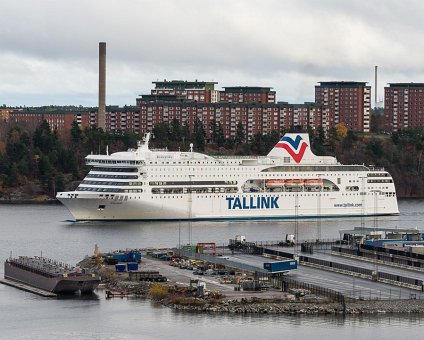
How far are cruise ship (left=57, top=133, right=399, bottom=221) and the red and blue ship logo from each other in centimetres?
6

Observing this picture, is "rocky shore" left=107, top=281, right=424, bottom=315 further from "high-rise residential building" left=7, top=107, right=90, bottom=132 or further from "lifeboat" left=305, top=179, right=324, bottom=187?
"high-rise residential building" left=7, top=107, right=90, bottom=132

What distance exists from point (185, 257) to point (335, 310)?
14.9 metres

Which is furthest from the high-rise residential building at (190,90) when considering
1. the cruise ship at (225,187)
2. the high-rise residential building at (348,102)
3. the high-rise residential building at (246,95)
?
the cruise ship at (225,187)

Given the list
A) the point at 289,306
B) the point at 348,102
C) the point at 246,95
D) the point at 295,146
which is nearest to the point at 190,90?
the point at 246,95

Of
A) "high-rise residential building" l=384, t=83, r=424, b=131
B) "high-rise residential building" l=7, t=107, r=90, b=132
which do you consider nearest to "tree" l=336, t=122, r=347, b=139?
"high-rise residential building" l=384, t=83, r=424, b=131

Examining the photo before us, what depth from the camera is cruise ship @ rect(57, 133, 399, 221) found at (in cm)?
8431

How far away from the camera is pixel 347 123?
145 meters

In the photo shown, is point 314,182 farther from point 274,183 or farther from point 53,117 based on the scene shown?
point 53,117

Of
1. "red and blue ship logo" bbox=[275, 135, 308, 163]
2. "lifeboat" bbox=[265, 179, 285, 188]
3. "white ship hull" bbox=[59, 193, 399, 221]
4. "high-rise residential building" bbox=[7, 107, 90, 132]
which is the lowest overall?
"white ship hull" bbox=[59, 193, 399, 221]

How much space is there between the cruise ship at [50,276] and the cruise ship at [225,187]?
25001 mm

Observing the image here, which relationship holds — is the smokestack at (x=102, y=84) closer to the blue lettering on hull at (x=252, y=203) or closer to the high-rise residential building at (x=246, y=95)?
the high-rise residential building at (x=246, y=95)

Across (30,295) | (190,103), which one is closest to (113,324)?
(30,295)

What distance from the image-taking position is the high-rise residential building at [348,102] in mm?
144562

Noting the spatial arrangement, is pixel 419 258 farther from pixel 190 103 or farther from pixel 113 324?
pixel 190 103
